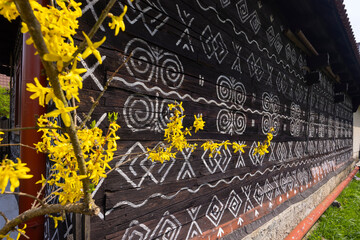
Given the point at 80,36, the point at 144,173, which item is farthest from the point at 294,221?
the point at 80,36

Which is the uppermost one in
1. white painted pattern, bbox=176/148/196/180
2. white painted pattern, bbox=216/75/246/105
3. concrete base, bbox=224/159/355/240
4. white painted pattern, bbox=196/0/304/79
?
white painted pattern, bbox=196/0/304/79

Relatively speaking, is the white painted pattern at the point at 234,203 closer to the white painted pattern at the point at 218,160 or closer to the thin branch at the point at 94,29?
the white painted pattern at the point at 218,160

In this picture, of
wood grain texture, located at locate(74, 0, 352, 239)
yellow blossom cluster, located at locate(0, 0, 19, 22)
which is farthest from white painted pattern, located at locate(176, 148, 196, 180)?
yellow blossom cluster, located at locate(0, 0, 19, 22)

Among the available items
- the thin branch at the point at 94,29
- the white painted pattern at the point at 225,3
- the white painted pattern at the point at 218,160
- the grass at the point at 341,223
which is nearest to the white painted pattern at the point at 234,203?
the white painted pattern at the point at 218,160

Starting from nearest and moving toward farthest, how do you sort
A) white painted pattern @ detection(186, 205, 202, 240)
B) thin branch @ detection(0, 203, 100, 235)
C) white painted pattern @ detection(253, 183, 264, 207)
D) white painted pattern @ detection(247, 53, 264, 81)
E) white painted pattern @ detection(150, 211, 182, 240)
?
thin branch @ detection(0, 203, 100, 235), white painted pattern @ detection(150, 211, 182, 240), white painted pattern @ detection(186, 205, 202, 240), white painted pattern @ detection(247, 53, 264, 81), white painted pattern @ detection(253, 183, 264, 207)

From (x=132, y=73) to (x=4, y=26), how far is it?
2.90 m

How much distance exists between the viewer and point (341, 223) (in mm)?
4816

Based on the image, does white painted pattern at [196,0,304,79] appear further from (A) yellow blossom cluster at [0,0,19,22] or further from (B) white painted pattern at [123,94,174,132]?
(A) yellow blossom cluster at [0,0,19,22]

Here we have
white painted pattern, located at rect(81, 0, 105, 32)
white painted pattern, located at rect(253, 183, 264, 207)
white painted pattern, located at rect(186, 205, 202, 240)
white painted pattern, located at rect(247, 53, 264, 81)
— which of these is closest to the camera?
white painted pattern, located at rect(81, 0, 105, 32)

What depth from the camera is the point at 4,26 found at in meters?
3.00

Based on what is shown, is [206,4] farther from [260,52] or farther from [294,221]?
[294,221]

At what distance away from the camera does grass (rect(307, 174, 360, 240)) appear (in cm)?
423

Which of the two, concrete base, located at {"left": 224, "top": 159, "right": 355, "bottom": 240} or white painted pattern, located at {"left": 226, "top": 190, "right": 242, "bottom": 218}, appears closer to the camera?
white painted pattern, located at {"left": 226, "top": 190, "right": 242, "bottom": 218}

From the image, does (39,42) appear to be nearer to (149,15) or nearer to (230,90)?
(149,15)
